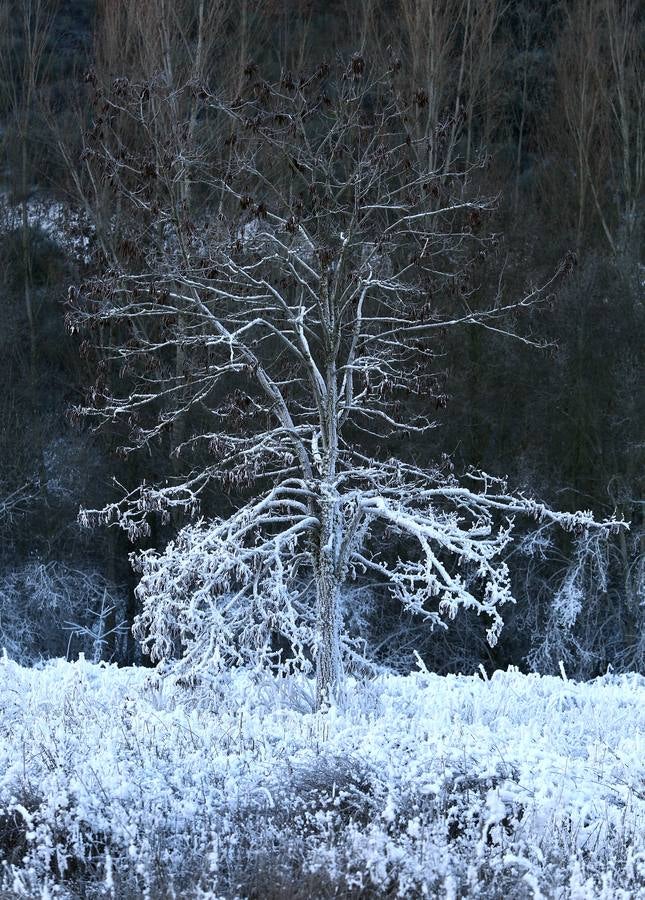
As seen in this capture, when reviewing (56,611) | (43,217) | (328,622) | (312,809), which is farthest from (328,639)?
(43,217)

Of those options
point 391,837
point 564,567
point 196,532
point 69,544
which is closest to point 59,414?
point 69,544

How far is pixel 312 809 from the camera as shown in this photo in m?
6.64

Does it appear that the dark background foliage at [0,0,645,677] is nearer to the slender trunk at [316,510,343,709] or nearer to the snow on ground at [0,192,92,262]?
the snow on ground at [0,192,92,262]

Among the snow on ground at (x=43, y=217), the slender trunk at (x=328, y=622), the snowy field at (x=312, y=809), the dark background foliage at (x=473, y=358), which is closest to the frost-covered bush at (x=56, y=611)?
the dark background foliage at (x=473, y=358)

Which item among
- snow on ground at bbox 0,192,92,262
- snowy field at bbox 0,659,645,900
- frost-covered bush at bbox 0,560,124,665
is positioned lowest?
frost-covered bush at bbox 0,560,124,665

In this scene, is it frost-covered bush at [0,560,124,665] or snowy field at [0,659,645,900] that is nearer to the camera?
snowy field at [0,659,645,900]

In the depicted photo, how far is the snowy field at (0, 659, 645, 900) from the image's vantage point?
5828 mm

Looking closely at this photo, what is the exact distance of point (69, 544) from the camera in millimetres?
21047

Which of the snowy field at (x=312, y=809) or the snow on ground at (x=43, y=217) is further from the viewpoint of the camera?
the snow on ground at (x=43, y=217)

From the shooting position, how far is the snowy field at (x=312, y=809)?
583 centimetres

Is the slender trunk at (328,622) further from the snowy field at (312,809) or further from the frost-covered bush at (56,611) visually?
the frost-covered bush at (56,611)

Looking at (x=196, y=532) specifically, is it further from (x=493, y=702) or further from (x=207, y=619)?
(x=493, y=702)

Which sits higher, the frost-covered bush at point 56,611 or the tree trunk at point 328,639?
the tree trunk at point 328,639

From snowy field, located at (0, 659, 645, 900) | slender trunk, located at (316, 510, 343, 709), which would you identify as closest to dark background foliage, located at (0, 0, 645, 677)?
slender trunk, located at (316, 510, 343, 709)
